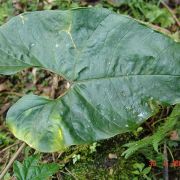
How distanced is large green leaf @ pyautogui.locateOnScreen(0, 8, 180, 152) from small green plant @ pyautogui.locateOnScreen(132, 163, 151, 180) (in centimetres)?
47

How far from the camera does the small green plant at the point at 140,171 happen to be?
5.81 ft

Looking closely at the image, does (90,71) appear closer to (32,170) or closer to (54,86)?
(32,170)

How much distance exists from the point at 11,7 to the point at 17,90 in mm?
689

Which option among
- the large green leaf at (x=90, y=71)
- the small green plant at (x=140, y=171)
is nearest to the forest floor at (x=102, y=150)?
the small green plant at (x=140, y=171)

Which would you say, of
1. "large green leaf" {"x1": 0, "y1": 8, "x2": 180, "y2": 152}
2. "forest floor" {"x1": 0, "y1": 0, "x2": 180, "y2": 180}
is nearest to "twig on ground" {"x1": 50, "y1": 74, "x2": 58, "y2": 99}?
"forest floor" {"x1": 0, "y1": 0, "x2": 180, "y2": 180}

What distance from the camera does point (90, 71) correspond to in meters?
1.49

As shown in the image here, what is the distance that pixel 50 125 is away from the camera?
1416 millimetres

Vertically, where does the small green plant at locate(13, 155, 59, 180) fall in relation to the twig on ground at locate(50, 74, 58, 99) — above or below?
above

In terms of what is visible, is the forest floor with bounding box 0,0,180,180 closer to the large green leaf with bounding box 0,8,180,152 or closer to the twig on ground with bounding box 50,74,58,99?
the twig on ground with bounding box 50,74,58,99

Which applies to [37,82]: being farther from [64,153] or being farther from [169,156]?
[169,156]

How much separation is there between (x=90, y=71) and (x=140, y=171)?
1.99 feet

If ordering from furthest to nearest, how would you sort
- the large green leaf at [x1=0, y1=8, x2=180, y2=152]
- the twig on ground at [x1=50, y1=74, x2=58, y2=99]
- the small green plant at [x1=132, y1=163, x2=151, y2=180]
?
1. the twig on ground at [x1=50, y1=74, x2=58, y2=99]
2. the small green plant at [x1=132, y1=163, x2=151, y2=180]
3. the large green leaf at [x1=0, y1=8, x2=180, y2=152]

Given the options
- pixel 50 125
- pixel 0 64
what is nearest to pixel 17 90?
pixel 0 64

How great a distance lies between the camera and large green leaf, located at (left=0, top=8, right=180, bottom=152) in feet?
4.55
